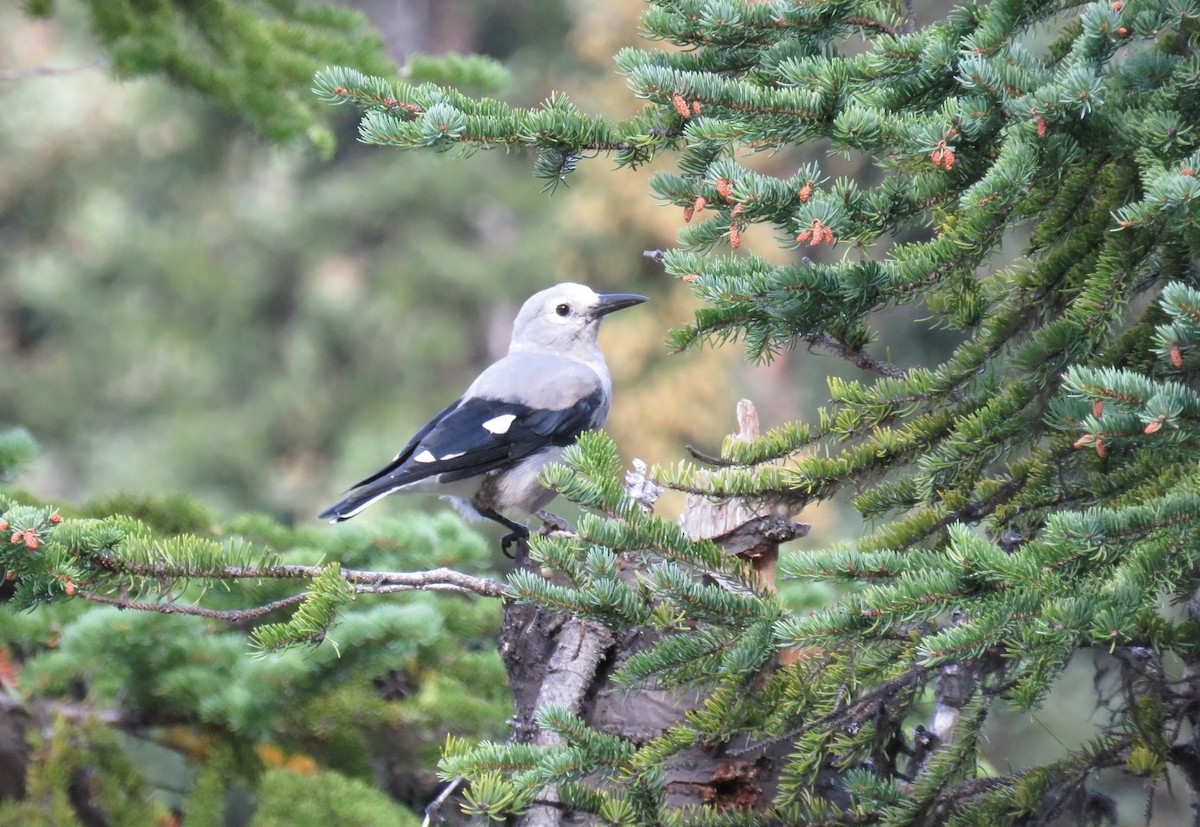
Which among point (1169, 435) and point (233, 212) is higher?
point (233, 212)

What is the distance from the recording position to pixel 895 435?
2400mm

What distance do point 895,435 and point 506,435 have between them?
215 centimetres

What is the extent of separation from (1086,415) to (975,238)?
1.30 feet

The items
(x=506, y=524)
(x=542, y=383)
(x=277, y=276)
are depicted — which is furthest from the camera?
(x=277, y=276)

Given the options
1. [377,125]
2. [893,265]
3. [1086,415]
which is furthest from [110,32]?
[1086,415]

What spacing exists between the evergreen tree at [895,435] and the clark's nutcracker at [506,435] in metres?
1.64

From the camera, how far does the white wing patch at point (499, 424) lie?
4301mm

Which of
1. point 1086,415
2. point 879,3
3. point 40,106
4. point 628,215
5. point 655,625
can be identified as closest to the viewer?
point 1086,415

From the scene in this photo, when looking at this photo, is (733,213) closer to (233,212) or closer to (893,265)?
(893,265)

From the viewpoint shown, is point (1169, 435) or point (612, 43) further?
point (612, 43)

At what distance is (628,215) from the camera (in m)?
11.8

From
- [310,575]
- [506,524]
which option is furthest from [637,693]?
[506,524]

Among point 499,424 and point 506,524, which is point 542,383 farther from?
point 506,524

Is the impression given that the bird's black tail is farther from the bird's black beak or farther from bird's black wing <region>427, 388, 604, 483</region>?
the bird's black beak
